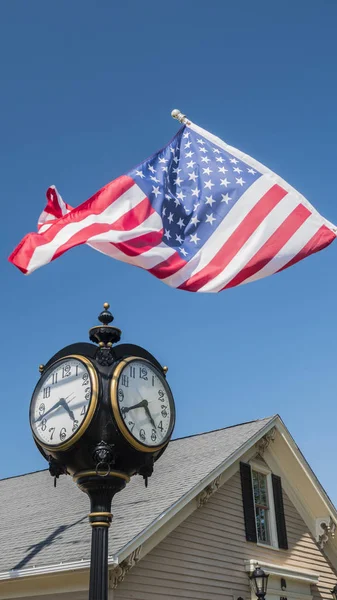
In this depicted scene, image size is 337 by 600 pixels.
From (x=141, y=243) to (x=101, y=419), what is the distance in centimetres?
270

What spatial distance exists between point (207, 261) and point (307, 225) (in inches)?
42.6

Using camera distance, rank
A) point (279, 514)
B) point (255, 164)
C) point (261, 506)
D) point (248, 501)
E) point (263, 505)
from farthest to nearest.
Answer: point (279, 514), point (263, 505), point (261, 506), point (248, 501), point (255, 164)

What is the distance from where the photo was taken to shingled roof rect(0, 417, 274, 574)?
9930 mm

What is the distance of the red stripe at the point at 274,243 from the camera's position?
6496 millimetres

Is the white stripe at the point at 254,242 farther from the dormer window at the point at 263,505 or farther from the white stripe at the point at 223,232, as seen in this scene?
the dormer window at the point at 263,505

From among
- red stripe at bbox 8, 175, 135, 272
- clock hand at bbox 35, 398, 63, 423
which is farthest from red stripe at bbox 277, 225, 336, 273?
clock hand at bbox 35, 398, 63, 423

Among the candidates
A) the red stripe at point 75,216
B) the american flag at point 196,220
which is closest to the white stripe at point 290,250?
the american flag at point 196,220

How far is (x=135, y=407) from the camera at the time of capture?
3.98 meters

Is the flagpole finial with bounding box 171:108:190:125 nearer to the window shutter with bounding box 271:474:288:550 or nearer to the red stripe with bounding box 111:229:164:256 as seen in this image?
the red stripe with bounding box 111:229:164:256

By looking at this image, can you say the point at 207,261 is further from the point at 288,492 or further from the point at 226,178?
the point at 288,492

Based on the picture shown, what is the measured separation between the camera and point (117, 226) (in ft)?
20.2

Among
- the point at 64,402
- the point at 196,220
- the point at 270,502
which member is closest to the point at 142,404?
the point at 64,402

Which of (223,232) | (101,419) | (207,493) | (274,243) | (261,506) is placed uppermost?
(223,232)

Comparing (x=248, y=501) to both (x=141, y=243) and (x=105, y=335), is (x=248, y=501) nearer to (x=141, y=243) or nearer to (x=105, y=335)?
(x=141, y=243)
